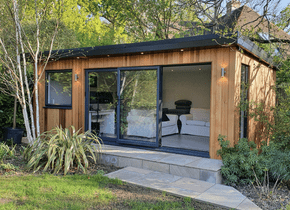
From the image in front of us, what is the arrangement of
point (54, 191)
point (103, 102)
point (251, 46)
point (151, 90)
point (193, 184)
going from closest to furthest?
point (54, 191) → point (193, 184) → point (251, 46) → point (151, 90) → point (103, 102)

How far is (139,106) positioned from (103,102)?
1.08m

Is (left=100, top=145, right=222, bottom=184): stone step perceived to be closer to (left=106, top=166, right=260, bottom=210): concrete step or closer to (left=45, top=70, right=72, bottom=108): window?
(left=106, top=166, right=260, bottom=210): concrete step

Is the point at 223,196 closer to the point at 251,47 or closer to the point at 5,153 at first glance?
the point at 251,47

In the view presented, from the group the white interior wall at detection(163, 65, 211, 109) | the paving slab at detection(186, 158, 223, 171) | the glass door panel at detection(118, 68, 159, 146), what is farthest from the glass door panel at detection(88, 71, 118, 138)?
the white interior wall at detection(163, 65, 211, 109)

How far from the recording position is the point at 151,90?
19.5 feet

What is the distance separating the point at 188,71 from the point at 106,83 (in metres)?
5.60

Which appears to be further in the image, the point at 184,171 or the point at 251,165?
the point at 184,171

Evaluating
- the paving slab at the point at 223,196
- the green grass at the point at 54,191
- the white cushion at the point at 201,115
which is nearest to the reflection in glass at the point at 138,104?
the green grass at the point at 54,191

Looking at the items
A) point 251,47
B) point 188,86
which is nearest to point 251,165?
point 251,47

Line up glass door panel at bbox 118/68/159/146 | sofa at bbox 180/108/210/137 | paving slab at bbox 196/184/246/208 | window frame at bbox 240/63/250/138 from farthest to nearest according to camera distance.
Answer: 1. sofa at bbox 180/108/210/137
2. glass door panel at bbox 118/68/159/146
3. window frame at bbox 240/63/250/138
4. paving slab at bbox 196/184/246/208

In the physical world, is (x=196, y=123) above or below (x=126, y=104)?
below

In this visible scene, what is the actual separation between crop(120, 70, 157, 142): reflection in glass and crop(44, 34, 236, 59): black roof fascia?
0.56 m

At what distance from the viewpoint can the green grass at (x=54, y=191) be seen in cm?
335

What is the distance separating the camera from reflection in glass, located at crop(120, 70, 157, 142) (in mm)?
5953
